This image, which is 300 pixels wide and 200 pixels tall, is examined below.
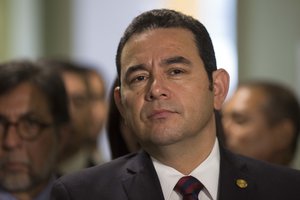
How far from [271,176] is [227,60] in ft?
11.7

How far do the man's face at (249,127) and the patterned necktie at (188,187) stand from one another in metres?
2.03

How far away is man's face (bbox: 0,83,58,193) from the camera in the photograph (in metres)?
3.33

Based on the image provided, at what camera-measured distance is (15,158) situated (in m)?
3.33

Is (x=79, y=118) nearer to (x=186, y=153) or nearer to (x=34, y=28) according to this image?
(x=186, y=153)

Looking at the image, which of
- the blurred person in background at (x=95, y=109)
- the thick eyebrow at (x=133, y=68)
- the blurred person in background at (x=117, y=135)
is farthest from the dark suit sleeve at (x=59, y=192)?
the blurred person in background at (x=95, y=109)

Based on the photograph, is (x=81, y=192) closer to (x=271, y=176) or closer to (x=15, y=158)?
(x=271, y=176)

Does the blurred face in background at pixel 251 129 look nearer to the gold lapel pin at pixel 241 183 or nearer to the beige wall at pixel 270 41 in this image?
the beige wall at pixel 270 41

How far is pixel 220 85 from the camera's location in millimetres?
2395

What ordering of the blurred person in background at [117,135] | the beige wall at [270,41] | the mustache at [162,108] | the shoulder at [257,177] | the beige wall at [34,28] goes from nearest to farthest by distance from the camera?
the mustache at [162,108] → the shoulder at [257,177] → the blurred person in background at [117,135] → the beige wall at [270,41] → the beige wall at [34,28]

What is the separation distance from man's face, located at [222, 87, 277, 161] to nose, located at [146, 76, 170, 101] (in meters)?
2.11

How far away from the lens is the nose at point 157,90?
222cm

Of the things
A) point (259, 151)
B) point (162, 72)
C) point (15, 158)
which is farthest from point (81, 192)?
point (259, 151)

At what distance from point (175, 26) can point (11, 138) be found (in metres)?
1.30

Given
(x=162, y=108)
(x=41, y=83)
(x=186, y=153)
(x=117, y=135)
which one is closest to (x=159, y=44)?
(x=162, y=108)
